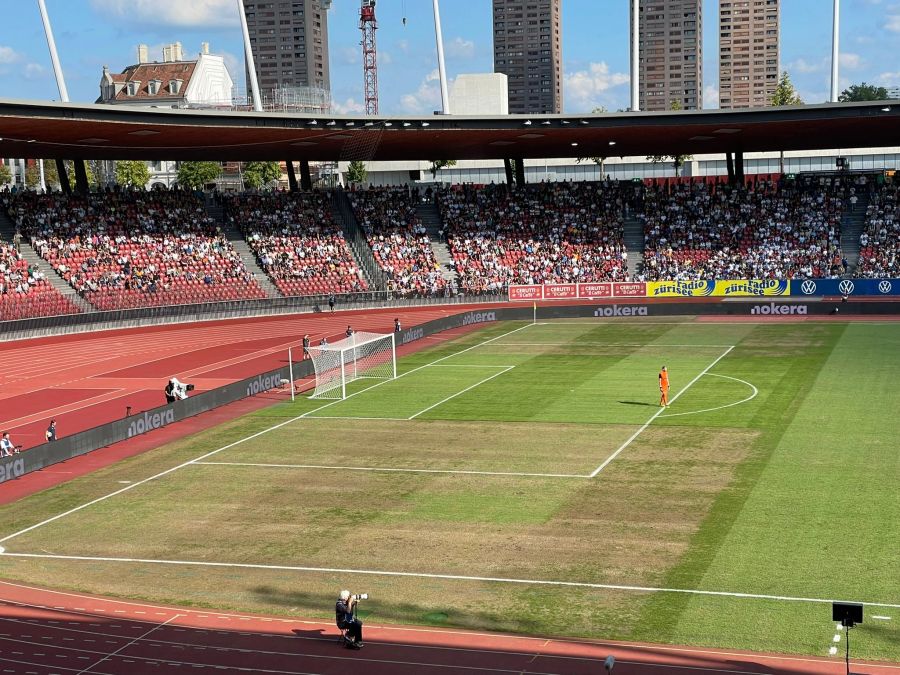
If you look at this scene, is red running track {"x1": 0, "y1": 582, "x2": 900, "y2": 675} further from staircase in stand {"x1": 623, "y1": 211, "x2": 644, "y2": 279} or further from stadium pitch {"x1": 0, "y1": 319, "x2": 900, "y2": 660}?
staircase in stand {"x1": 623, "y1": 211, "x2": 644, "y2": 279}

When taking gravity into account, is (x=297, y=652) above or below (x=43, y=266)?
below

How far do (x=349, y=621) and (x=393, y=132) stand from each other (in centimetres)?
4967

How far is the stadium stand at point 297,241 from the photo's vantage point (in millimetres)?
67812

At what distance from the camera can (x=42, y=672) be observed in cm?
1634

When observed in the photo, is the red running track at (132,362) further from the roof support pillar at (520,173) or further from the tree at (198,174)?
the tree at (198,174)

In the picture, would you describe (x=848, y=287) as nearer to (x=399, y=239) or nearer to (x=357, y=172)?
(x=399, y=239)

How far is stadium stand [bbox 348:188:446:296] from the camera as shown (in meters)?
69.3

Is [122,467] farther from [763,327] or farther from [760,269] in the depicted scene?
[760,269]

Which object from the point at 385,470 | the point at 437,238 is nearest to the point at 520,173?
the point at 437,238

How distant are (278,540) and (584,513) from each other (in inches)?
267

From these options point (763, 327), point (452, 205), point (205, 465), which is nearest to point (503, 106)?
point (452, 205)

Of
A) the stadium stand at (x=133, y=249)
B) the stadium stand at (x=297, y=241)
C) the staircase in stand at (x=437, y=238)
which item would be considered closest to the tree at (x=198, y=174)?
the stadium stand at (x=297, y=241)

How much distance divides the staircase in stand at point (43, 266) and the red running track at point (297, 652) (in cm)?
4204

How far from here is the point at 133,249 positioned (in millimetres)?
64500
